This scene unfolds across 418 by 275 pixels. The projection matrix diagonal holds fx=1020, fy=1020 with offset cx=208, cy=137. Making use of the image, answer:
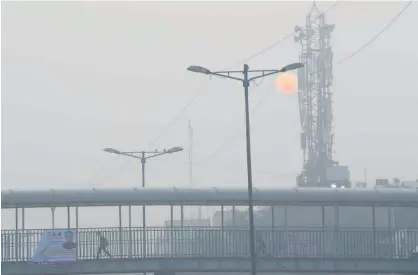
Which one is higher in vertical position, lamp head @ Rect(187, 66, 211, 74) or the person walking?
lamp head @ Rect(187, 66, 211, 74)

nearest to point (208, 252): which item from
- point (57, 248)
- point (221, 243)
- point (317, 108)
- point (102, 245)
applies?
point (221, 243)

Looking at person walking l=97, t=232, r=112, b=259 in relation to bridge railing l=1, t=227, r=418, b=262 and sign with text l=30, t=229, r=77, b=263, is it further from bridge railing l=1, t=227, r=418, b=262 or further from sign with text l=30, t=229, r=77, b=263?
sign with text l=30, t=229, r=77, b=263

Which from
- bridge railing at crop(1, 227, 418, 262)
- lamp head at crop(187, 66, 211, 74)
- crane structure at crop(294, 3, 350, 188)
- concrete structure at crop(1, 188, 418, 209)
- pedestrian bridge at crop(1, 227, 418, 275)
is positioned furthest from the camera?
crane structure at crop(294, 3, 350, 188)

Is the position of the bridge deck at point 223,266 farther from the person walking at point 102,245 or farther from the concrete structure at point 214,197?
the concrete structure at point 214,197

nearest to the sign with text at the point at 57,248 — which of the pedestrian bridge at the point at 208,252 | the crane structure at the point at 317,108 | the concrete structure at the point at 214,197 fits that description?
the pedestrian bridge at the point at 208,252

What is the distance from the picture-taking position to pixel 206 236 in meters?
49.7

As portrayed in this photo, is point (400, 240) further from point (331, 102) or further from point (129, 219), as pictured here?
point (331, 102)

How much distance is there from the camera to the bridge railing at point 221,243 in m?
48.5

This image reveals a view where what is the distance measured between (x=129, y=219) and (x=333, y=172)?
8105cm

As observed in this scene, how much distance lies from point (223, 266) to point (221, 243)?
1.14 metres

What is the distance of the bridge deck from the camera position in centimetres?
4825

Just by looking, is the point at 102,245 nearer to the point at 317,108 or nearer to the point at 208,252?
the point at 208,252

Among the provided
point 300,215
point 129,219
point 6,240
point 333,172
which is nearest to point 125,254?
point 129,219

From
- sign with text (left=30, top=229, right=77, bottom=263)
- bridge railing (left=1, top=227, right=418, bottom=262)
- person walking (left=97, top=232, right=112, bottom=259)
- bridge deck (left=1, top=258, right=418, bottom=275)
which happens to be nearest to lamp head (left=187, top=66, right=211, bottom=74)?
bridge railing (left=1, top=227, right=418, bottom=262)
